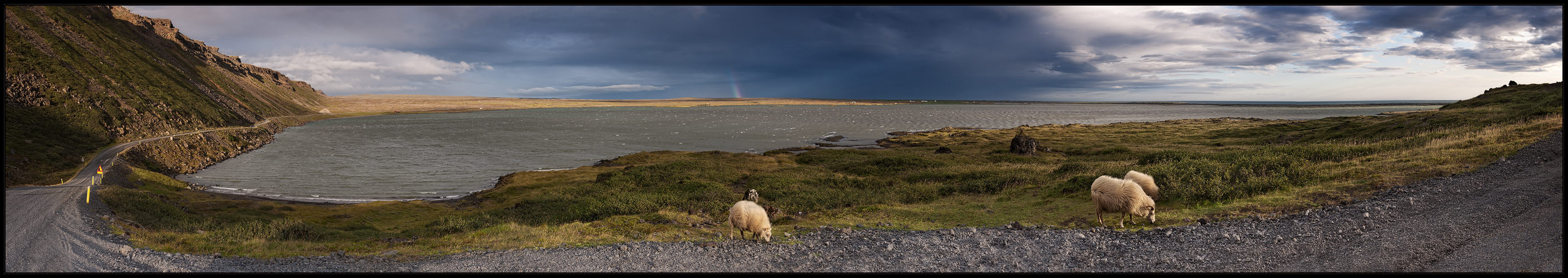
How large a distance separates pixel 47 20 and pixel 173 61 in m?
65.9

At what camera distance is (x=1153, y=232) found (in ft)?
42.3

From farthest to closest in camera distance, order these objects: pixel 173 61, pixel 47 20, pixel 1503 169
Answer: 1. pixel 173 61
2. pixel 47 20
3. pixel 1503 169

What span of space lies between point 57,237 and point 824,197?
20487 mm

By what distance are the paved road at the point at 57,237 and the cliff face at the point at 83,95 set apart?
11.7m

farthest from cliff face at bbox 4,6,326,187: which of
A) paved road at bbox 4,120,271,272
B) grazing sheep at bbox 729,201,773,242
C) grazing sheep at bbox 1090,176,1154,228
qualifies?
grazing sheep at bbox 1090,176,1154,228

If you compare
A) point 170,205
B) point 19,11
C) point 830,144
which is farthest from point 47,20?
point 830,144

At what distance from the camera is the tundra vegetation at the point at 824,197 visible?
47.7 ft

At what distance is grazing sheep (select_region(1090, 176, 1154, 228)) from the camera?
1378cm

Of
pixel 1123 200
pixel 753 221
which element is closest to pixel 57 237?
pixel 753 221

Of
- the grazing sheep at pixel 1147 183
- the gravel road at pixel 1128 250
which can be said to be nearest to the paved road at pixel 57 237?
the gravel road at pixel 1128 250

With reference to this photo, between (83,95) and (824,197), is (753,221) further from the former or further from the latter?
(83,95)

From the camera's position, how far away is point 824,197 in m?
23.4

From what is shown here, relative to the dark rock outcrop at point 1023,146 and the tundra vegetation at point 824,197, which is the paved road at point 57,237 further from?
the dark rock outcrop at point 1023,146

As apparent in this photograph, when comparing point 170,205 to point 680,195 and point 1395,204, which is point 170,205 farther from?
point 1395,204
